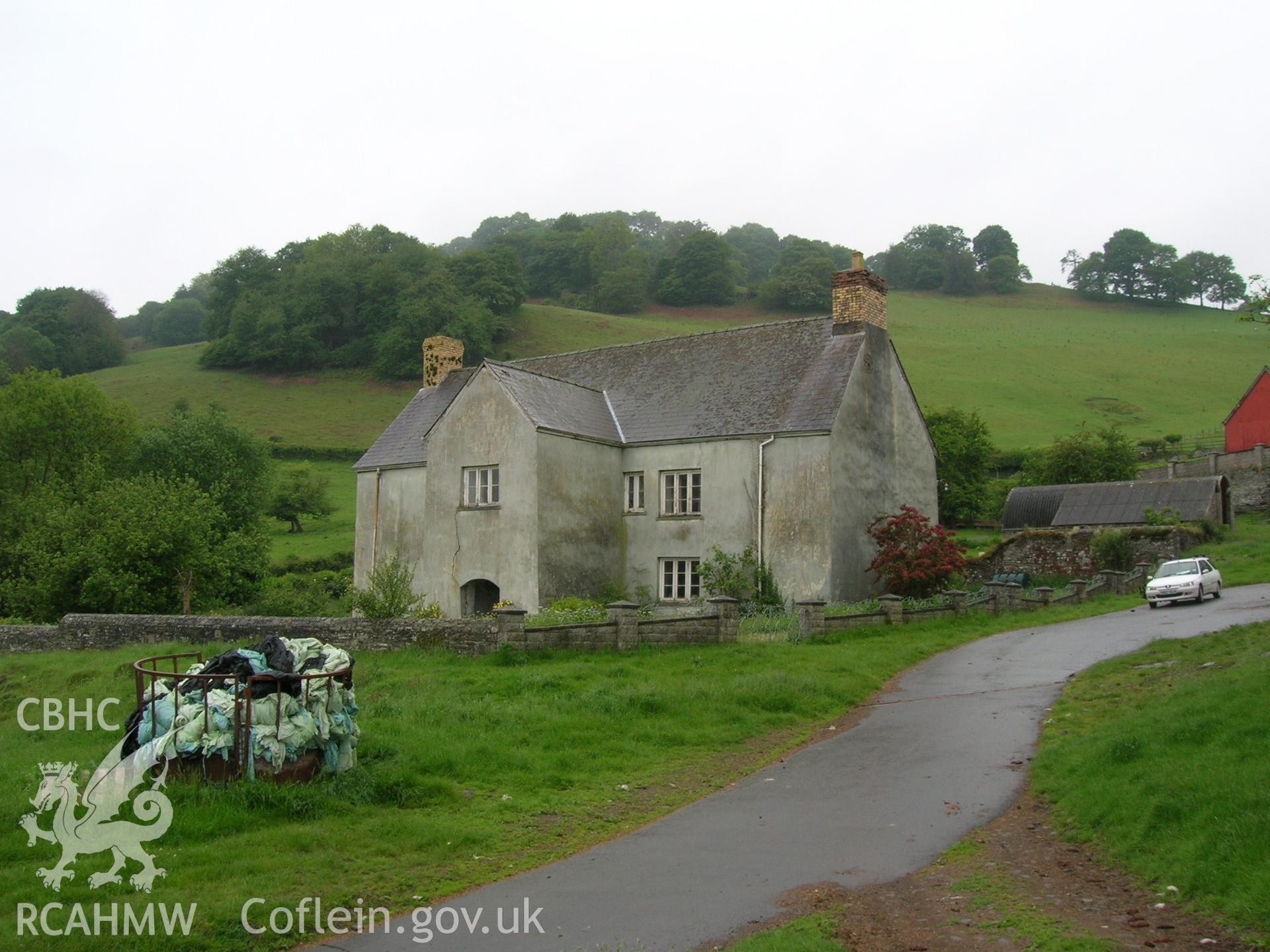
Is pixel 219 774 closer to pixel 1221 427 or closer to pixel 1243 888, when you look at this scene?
pixel 1243 888

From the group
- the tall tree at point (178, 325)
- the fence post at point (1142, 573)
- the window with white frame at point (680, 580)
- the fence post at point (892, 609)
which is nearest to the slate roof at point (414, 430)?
the window with white frame at point (680, 580)

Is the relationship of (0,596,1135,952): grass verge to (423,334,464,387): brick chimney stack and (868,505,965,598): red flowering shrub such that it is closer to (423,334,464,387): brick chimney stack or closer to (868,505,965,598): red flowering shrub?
(868,505,965,598): red flowering shrub

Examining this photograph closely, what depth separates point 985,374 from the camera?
80.2 m

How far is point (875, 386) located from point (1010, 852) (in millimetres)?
22398

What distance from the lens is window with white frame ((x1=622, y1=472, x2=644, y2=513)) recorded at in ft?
100

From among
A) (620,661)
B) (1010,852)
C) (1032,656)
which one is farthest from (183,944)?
(1032,656)

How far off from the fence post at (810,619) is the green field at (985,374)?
151ft

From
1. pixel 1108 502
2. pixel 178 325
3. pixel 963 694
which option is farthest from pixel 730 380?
pixel 178 325

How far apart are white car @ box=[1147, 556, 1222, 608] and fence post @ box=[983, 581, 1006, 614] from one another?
3782 mm

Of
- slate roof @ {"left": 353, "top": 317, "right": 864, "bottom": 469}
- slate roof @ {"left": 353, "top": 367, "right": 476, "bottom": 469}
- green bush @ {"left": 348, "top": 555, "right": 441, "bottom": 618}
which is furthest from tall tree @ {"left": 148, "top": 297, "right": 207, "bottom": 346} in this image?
green bush @ {"left": 348, "top": 555, "right": 441, "bottom": 618}

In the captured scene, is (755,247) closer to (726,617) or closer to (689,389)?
(689,389)

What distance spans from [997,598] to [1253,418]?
1383 inches

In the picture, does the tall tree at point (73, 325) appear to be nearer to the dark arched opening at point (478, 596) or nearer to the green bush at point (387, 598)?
the dark arched opening at point (478, 596)

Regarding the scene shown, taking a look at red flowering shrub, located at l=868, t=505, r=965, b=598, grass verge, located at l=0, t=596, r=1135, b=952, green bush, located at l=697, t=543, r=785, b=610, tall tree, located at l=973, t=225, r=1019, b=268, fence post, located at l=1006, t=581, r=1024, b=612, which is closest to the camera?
grass verge, located at l=0, t=596, r=1135, b=952
